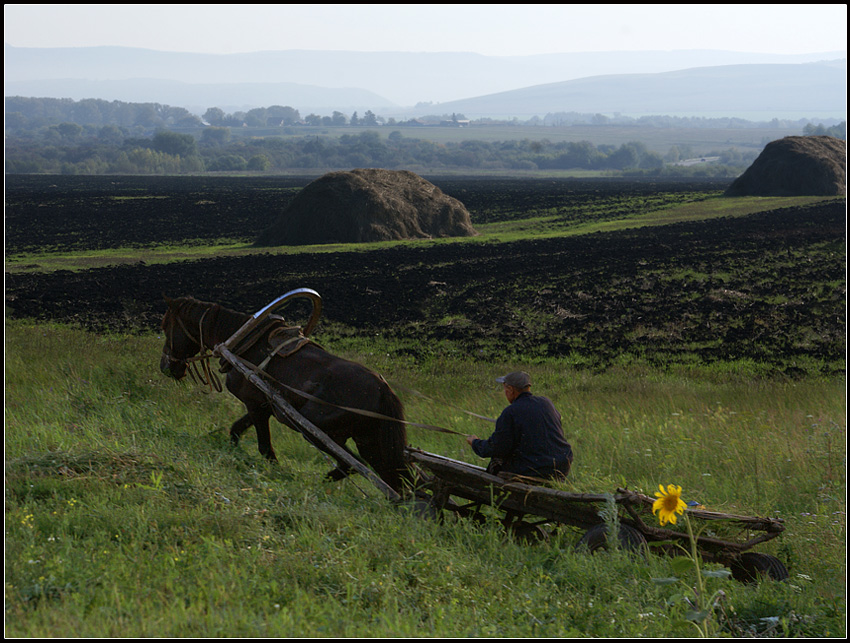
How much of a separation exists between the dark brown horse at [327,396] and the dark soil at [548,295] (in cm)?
841

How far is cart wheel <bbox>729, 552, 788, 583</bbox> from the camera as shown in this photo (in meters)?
5.62

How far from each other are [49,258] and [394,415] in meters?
32.0

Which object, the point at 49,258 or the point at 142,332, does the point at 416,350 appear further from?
the point at 49,258

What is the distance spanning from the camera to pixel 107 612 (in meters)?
4.13

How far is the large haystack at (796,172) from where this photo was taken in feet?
185

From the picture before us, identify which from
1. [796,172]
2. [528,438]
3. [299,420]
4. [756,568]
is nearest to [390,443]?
[299,420]

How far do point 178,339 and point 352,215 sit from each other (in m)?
30.7

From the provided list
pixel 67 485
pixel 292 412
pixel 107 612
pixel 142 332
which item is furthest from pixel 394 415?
pixel 142 332

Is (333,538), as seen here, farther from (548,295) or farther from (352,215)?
(352,215)

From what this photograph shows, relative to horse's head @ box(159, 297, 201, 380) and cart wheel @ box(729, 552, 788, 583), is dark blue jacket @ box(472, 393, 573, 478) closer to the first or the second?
cart wheel @ box(729, 552, 788, 583)

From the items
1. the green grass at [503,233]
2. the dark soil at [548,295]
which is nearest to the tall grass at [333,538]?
the dark soil at [548,295]

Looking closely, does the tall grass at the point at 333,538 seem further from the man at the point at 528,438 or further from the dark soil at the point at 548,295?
the dark soil at the point at 548,295

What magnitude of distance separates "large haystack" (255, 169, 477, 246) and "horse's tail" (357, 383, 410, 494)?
3217 cm

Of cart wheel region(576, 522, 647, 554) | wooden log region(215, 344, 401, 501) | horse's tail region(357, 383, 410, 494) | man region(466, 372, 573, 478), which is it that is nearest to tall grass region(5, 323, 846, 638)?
cart wheel region(576, 522, 647, 554)
